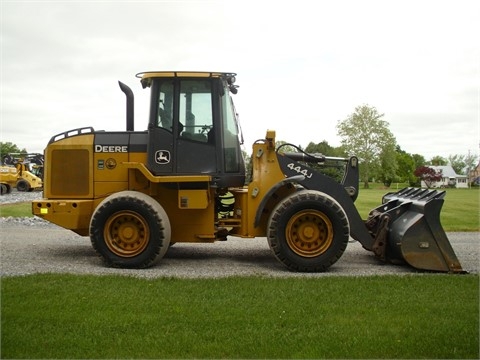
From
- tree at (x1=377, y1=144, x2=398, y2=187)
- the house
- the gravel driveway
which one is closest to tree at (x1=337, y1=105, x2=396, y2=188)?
tree at (x1=377, y1=144, x2=398, y2=187)

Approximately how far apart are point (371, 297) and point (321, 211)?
7.84ft

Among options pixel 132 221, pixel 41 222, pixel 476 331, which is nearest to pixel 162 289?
pixel 132 221

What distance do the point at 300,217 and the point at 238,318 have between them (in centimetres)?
351

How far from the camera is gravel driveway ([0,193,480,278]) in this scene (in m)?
8.84

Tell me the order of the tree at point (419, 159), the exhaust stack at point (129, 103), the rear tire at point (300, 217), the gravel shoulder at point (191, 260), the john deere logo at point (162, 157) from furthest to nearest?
the tree at point (419, 159) < the exhaust stack at point (129, 103) < the john deere logo at point (162, 157) < the rear tire at point (300, 217) < the gravel shoulder at point (191, 260)

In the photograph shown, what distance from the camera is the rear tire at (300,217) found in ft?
29.6

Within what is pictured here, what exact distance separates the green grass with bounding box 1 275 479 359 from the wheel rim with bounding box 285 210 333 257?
1.24m

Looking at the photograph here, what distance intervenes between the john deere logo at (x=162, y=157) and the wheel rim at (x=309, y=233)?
231 centimetres

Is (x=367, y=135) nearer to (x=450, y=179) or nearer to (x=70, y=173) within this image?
(x=450, y=179)

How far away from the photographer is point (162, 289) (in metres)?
7.19

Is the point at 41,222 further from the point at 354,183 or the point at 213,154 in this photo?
the point at 354,183

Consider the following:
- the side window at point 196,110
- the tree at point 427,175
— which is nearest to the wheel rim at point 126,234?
the side window at point 196,110

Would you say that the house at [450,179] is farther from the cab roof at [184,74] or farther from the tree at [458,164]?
the cab roof at [184,74]

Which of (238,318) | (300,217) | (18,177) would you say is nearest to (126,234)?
(300,217)
